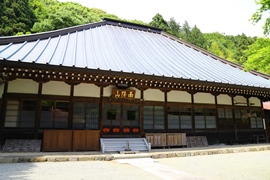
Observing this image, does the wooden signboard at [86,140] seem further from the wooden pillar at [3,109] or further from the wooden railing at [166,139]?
the wooden pillar at [3,109]

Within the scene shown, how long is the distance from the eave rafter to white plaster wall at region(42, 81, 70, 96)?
1.30ft

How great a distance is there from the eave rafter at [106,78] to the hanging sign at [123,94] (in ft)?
1.05

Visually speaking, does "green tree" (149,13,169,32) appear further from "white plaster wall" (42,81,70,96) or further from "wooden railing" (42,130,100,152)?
"wooden railing" (42,130,100,152)

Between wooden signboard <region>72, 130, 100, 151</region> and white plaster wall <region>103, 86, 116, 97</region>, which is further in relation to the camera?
white plaster wall <region>103, 86, 116, 97</region>

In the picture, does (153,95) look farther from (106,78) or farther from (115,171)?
(115,171)

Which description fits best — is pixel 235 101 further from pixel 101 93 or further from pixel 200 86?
pixel 101 93

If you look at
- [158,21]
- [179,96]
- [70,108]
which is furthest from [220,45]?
[70,108]

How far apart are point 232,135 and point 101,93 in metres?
7.64

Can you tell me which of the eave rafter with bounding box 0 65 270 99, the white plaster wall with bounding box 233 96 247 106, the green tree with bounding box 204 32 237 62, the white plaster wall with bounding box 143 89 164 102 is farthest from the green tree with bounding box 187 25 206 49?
the white plaster wall with bounding box 143 89 164 102

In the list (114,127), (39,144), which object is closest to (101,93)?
(114,127)

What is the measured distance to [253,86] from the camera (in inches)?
398

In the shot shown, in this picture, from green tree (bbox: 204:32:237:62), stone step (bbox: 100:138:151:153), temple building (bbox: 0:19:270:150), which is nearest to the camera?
temple building (bbox: 0:19:270:150)

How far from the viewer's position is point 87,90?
870cm

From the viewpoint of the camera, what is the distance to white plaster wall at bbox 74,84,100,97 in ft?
28.1
